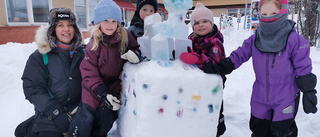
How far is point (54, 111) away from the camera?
6.76 ft

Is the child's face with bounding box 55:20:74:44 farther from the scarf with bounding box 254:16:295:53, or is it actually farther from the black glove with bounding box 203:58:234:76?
the scarf with bounding box 254:16:295:53

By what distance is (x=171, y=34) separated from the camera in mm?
1881

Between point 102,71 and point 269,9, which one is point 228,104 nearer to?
point 269,9

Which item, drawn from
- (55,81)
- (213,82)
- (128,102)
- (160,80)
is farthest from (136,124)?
(55,81)

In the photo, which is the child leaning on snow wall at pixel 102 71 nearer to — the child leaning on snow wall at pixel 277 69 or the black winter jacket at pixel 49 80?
the black winter jacket at pixel 49 80

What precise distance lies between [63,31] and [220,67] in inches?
62.4

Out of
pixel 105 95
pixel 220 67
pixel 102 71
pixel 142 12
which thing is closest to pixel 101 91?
pixel 105 95

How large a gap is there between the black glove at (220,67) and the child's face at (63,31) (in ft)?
4.71

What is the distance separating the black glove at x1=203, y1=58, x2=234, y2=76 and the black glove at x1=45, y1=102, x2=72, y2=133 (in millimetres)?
1368

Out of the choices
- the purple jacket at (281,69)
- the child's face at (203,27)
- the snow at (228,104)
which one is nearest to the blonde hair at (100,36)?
the child's face at (203,27)

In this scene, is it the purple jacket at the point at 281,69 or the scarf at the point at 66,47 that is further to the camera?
the scarf at the point at 66,47

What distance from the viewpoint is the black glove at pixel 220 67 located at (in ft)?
5.76

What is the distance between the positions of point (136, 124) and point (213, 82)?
69 cm

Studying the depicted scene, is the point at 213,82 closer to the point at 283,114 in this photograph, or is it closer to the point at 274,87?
the point at 274,87
